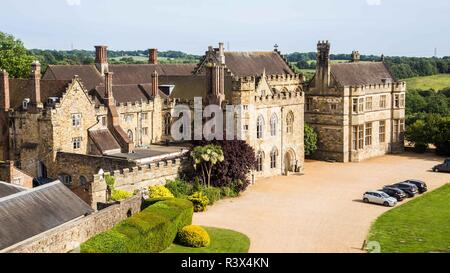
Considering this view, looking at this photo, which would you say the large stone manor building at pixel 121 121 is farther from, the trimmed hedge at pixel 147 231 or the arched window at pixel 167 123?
the trimmed hedge at pixel 147 231

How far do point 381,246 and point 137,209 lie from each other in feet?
48.8

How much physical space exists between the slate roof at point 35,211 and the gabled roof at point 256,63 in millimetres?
33750

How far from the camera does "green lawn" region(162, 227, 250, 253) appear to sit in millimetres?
31250

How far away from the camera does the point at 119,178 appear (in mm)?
40062

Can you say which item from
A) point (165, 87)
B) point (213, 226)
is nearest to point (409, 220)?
point (213, 226)

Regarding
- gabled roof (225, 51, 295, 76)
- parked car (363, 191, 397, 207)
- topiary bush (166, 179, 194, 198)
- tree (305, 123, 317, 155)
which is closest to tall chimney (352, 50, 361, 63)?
gabled roof (225, 51, 295, 76)

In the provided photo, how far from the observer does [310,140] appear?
62.3 meters

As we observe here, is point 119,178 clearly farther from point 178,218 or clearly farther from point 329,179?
point 329,179

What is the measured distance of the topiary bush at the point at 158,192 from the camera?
40.8m

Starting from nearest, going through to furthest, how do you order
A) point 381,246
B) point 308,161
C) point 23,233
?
point 23,233 → point 381,246 → point 308,161

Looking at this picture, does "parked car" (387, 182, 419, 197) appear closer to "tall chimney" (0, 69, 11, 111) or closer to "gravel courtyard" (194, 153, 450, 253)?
"gravel courtyard" (194, 153, 450, 253)

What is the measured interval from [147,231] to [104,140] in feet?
69.1

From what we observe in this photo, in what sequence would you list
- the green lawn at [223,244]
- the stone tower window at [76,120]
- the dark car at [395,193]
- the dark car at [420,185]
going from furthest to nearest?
the dark car at [420,185]
the stone tower window at [76,120]
the dark car at [395,193]
the green lawn at [223,244]

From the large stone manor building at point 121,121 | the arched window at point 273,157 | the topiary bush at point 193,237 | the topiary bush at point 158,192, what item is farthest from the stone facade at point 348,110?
the topiary bush at point 193,237
